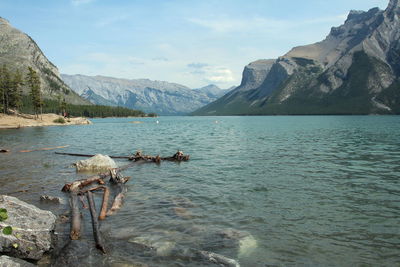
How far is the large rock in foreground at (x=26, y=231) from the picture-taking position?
11.2 metres

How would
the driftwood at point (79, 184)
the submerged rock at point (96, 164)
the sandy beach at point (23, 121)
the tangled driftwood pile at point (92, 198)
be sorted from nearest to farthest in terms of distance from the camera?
the tangled driftwood pile at point (92, 198) < the driftwood at point (79, 184) < the submerged rock at point (96, 164) < the sandy beach at point (23, 121)

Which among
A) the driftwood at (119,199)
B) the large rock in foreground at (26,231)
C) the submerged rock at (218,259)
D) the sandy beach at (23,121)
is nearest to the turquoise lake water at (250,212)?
the submerged rock at (218,259)

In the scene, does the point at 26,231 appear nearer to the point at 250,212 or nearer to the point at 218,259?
the point at 218,259

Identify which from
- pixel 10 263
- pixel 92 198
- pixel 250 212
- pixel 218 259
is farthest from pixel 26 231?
pixel 250 212

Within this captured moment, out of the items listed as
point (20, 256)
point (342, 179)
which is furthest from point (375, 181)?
point (20, 256)

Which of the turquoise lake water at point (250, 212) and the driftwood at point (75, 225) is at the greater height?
the driftwood at point (75, 225)

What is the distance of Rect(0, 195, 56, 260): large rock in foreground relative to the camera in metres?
11.2

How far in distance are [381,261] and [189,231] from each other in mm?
8239

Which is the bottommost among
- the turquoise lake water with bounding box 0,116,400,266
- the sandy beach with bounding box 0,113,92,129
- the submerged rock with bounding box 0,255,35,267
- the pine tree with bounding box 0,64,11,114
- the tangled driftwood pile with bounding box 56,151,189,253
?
the turquoise lake water with bounding box 0,116,400,266

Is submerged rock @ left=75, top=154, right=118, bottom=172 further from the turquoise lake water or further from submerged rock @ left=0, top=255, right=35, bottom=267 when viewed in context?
submerged rock @ left=0, top=255, right=35, bottom=267

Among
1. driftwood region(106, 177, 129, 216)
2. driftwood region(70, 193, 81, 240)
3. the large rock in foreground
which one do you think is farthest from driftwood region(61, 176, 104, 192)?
the large rock in foreground

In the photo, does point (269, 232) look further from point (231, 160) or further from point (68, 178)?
point (231, 160)

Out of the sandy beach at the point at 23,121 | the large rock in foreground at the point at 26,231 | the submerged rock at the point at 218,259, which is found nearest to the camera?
the large rock in foreground at the point at 26,231

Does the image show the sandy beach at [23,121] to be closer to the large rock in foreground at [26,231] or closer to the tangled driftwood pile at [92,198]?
the tangled driftwood pile at [92,198]
